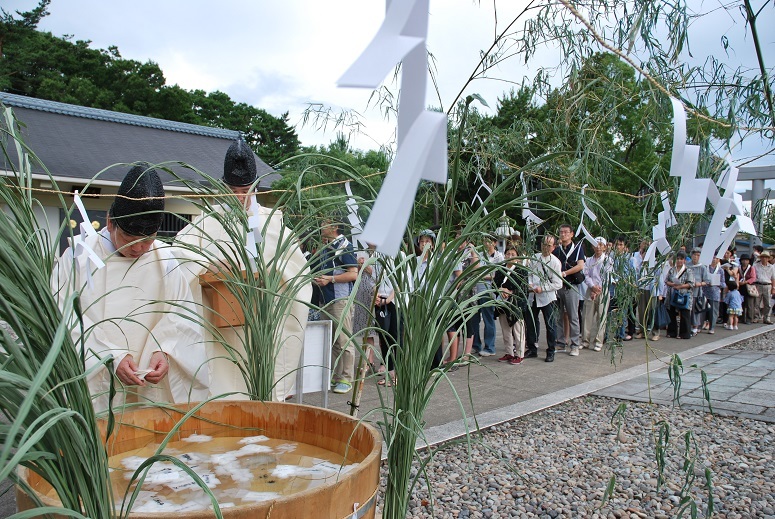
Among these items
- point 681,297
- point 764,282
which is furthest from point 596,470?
point 764,282

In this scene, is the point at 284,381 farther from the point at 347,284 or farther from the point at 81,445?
the point at 347,284

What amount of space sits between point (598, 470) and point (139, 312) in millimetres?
2875

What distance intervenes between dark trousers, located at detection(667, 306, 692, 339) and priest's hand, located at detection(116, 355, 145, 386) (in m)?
9.85

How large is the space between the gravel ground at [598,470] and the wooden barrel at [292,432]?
2.94 ft

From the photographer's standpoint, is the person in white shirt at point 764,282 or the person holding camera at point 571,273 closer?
the person holding camera at point 571,273

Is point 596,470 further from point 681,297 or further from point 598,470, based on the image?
point 681,297

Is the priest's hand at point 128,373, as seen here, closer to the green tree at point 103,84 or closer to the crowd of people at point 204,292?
the crowd of people at point 204,292

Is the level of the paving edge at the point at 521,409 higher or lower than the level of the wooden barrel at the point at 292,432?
lower

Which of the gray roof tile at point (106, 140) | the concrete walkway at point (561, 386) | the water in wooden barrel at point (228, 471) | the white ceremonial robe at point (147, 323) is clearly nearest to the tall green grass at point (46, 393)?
the water in wooden barrel at point (228, 471)

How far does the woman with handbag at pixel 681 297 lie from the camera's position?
10094 millimetres

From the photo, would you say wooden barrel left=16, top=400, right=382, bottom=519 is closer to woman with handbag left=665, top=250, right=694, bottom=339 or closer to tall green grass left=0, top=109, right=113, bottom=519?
tall green grass left=0, top=109, right=113, bottom=519

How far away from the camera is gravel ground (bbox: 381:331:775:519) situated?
319 centimetres

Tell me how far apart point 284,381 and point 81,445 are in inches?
90.2

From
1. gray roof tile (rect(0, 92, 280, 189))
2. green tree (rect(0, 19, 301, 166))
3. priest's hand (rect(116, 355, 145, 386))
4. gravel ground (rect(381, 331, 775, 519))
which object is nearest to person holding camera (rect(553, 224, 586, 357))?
gravel ground (rect(381, 331, 775, 519))
